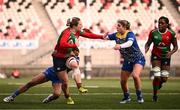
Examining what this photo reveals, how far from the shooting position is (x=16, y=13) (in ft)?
110

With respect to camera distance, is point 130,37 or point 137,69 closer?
point 130,37

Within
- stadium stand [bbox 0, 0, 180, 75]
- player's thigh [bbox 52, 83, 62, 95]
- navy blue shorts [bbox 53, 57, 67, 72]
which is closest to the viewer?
navy blue shorts [bbox 53, 57, 67, 72]

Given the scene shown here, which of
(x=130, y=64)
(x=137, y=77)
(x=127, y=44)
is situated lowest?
(x=137, y=77)

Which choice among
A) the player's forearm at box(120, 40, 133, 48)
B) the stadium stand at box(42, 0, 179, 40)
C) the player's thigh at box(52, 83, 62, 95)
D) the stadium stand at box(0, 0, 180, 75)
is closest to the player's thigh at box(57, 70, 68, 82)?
the player's thigh at box(52, 83, 62, 95)

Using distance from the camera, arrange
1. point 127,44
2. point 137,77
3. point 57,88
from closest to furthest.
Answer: point 127,44, point 57,88, point 137,77

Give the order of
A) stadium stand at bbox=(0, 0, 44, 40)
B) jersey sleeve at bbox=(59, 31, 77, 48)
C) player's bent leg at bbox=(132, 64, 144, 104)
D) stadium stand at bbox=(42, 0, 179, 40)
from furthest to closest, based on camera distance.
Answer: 1. stadium stand at bbox=(42, 0, 179, 40)
2. stadium stand at bbox=(0, 0, 44, 40)
3. player's bent leg at bbox=(132, 64, 144, 104)
4. jersey sleeve at bbox=(59, 31, 77, 48)

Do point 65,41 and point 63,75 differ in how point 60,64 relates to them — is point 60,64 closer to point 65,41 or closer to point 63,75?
point 63,75

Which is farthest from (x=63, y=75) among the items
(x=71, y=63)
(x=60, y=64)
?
(x=71, y=63)

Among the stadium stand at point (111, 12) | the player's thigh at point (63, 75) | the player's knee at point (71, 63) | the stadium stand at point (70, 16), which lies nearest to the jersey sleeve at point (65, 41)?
the player's knee at point (71, 63)

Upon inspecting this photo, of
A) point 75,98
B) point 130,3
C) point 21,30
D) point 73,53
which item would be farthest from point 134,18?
point 73,53

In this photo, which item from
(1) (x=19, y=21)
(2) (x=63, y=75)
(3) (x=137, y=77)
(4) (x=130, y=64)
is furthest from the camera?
(1) (x=19, y=21)

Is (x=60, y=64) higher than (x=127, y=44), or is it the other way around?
(x=127, y=44)

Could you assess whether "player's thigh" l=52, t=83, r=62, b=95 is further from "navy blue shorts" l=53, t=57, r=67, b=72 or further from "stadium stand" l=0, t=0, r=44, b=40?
"stadium stand" l=0, t=0, r=44, b=40

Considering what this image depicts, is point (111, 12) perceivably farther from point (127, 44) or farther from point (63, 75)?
point (63, 75)
